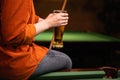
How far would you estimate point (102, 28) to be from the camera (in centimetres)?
725

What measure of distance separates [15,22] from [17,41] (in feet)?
0.36

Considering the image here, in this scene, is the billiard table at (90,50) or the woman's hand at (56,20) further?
the billiard table at (90,50)

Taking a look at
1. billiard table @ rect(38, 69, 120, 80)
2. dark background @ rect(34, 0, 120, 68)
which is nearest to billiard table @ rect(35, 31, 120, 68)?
dark background @ rect(34, 0, 120, 68)

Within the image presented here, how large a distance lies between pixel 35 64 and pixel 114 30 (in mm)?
5139

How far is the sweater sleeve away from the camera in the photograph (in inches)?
68.7

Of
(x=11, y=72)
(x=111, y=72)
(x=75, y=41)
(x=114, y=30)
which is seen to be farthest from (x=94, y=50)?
(x=11, y=72)

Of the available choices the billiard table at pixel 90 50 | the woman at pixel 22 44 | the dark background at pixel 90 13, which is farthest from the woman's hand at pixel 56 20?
the dark background at pixel 90 13

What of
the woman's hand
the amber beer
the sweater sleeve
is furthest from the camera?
the amber beer

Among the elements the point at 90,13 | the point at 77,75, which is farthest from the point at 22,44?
the point at 90,13

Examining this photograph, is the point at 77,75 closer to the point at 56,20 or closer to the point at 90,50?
the point at 56,20

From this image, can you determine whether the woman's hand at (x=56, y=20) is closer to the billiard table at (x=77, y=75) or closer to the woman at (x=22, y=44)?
the woman at (x=22, y=44)

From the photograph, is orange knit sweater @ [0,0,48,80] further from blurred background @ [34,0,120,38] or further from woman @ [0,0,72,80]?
blurred background @ [34,0,120,38]

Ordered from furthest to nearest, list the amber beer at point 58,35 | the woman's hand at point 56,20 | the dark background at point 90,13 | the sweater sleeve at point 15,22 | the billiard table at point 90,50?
the dark background at point 90,13
the billiard table at point 90,50
the amber beer at point 58,35
the woman's hand at point 56,20
the sweater sleeve at point 15,22

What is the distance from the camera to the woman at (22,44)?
175 centimetres
